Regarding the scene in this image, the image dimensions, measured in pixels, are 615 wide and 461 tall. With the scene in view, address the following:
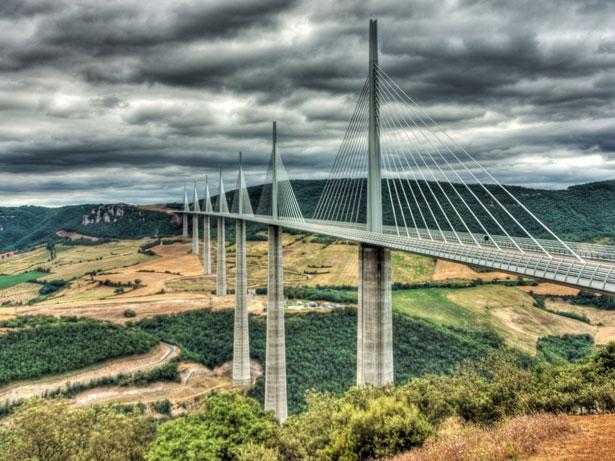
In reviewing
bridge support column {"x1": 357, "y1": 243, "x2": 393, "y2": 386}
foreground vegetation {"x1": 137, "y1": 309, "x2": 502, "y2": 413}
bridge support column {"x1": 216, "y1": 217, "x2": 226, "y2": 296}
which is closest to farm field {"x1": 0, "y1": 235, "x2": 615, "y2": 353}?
bridge support column {"x1": 216, "y1": 217, "x2": 226, "y2": 296}

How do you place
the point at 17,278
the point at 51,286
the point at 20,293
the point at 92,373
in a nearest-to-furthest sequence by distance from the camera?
the point at 92,373 → the point at 20,293 → the point at 51,286 → the point at 17,278

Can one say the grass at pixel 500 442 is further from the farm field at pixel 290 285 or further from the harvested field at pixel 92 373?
the farm field at pixel 290 285

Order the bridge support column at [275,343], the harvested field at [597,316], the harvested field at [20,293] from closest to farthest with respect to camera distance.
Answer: the bridge support column at [275,343]
the harvested field at [597,316]
the harvested field at [20,293]

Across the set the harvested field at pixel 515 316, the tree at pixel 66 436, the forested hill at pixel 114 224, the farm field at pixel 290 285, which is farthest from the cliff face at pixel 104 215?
the tree at pixel 66 436

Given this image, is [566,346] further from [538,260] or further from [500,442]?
[500,442]

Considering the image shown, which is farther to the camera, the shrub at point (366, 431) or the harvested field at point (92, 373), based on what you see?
the harvested field at point (92, 373)

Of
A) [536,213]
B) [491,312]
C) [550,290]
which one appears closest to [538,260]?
[491,312]

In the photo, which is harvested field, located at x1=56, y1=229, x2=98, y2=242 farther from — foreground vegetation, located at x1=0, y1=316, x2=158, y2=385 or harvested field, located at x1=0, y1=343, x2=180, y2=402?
harvested field, located at x1=0, y1=343, x2=180, y2=402
